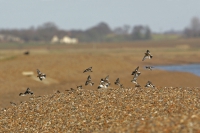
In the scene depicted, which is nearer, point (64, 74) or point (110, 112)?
point (110, 112)

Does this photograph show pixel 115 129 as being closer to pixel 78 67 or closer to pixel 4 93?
pixel 4 93

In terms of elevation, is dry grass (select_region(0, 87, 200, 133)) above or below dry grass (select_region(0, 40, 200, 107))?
above

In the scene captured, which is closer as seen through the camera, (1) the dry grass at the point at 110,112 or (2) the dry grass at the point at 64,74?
(1) the dry grass at the point at 110,112

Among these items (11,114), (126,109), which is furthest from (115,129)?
(11,114)

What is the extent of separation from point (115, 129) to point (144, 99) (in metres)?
4.07

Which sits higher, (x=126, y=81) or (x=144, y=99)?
(x=144, y=99)

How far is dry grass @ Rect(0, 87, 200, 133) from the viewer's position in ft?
45.8

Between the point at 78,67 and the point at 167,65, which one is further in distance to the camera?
the point at 167,65

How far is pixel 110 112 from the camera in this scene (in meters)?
17.1

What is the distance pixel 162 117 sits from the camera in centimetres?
1438

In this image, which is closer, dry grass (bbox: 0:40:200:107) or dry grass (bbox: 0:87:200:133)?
dry grass (bbox: 0:87:200:133)

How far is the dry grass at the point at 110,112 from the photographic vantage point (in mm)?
13969

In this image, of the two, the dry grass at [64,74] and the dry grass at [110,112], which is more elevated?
the dry grass at [110,112]

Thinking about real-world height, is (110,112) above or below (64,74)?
above
